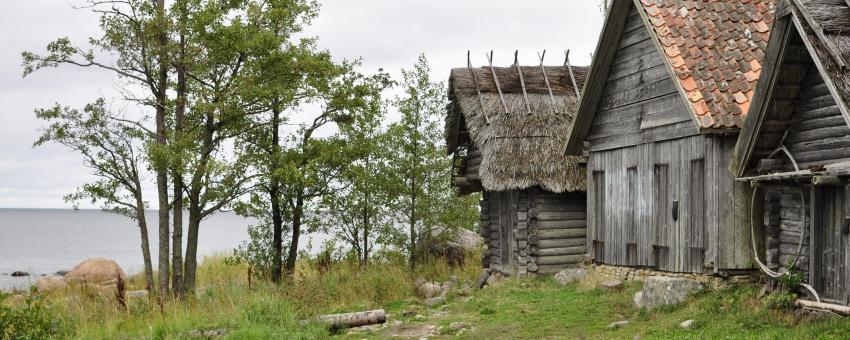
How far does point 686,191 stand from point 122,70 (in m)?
14.1

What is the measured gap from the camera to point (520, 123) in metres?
21.8

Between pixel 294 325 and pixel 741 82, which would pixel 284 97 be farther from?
pixel 741 82

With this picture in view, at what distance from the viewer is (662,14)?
51.3 ft

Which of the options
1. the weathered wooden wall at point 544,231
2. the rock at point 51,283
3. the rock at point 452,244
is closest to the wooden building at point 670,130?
the weathered wooden wall at point 544,231

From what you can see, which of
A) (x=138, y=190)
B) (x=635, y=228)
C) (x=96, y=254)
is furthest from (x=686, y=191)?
(x=96, y=254)

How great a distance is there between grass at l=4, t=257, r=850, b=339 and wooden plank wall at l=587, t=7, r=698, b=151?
117 inches

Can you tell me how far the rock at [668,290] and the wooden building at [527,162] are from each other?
6.68 metres

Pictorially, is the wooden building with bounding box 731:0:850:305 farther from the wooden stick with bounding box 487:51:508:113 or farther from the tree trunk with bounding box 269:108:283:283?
the tree trunk with bounding box 269:108:283:283

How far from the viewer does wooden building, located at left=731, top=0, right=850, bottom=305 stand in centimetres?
1078

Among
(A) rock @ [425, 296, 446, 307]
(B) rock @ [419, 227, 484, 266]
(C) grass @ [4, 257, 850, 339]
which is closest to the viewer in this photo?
(C) grass @ [4, 257, 850, 339]

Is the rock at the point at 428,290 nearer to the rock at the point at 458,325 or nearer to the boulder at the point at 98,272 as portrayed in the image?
the rock at the point at 458,325

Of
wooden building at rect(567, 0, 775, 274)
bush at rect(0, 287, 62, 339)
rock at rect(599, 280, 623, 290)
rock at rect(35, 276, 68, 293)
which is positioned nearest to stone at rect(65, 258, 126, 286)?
rock at rect(35, 276, 68, 293)

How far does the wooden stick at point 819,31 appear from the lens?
1037 cm

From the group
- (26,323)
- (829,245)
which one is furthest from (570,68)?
(26,323)
